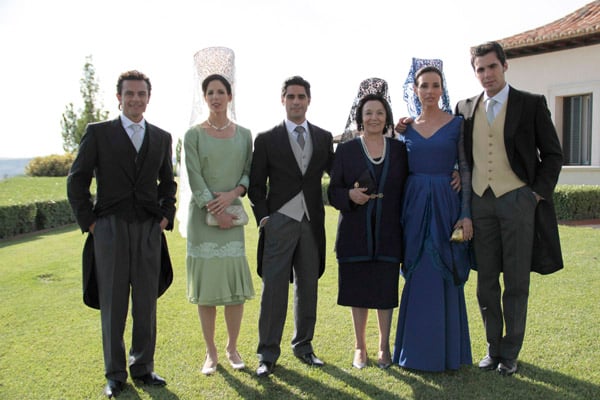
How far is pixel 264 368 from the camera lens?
160 inches

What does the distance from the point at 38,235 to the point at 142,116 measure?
421 inches

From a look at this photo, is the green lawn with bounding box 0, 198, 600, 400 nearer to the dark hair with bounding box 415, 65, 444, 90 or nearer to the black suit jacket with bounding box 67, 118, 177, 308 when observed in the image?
the black suit jacket with bounding box 67, 118, 177, 308

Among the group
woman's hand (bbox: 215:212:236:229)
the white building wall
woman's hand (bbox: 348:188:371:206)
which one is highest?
the white building wall

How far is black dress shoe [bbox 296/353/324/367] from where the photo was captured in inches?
168

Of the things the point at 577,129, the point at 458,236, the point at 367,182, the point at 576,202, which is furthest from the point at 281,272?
the point at 577,129

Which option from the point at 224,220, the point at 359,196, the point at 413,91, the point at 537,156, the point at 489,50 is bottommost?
the point at 224,220

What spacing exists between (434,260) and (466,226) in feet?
1.08

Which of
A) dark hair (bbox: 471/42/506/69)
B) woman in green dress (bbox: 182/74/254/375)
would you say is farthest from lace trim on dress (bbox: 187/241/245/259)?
dark hair (bbox: 471/42/506/69)

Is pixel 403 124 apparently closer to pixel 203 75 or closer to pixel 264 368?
pixel 203 75

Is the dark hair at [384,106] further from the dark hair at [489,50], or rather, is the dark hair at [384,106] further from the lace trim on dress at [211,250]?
the lace trim on dress at [211,250]

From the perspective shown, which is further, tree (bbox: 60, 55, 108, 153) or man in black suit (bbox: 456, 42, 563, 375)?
tree (bbox: 60, 55, 108, 153)

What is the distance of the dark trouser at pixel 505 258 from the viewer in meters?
3.97

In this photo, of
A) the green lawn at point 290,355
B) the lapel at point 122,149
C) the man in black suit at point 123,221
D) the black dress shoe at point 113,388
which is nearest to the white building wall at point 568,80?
the green lawn at point 290,355

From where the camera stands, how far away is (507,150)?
3.96m
